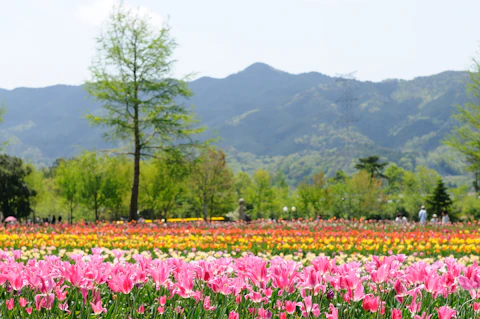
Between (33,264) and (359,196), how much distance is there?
38341 millimetres

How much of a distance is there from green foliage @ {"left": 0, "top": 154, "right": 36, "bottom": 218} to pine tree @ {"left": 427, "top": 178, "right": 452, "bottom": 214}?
106ft

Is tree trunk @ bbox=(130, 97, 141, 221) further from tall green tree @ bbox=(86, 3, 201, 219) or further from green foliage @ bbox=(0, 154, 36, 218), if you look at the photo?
green foliage @ bbox=(0, 154, 36, 218)

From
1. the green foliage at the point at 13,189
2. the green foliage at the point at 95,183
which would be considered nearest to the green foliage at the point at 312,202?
the green foliage at the point at 95,183

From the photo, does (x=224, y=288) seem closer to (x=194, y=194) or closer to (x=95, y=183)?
(x=95, y=183)

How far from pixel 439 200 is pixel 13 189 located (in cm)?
3355

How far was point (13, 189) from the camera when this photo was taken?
35.2 metres

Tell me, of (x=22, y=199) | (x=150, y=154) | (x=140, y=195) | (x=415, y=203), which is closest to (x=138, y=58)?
(x=150, y=154)

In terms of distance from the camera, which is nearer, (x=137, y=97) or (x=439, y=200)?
(x=137, y=97)

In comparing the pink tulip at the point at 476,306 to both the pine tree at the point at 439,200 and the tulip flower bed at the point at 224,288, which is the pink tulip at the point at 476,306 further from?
the pine tree at the point at 439,200

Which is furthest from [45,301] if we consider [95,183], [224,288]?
[95,183]

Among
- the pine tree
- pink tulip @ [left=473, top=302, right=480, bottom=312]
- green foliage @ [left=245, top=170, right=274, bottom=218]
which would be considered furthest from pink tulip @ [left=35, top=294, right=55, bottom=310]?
the pine tree

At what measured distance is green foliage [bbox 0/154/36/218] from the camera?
34844 mm

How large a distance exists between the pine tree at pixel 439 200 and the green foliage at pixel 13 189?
32.3m

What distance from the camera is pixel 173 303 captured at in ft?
10.2
